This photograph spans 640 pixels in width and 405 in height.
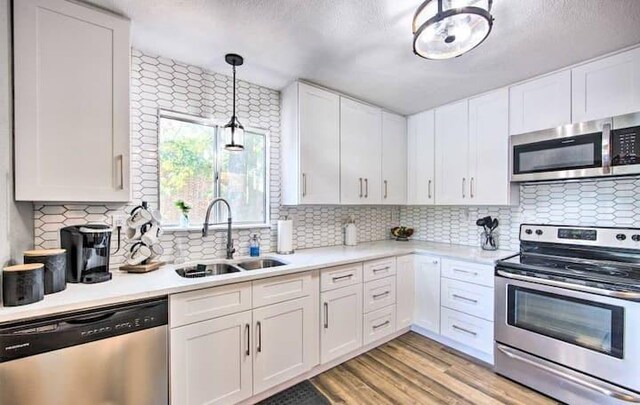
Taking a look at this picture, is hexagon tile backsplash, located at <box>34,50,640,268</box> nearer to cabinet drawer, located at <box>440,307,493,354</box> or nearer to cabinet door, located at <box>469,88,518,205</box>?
cabinet door, located at <box>469,88,518,205</box>

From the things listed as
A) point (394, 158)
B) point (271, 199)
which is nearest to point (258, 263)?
point (271, 199)

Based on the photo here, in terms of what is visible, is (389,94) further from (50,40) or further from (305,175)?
(50,40)

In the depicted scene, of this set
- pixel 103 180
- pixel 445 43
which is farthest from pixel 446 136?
pixel 103 180

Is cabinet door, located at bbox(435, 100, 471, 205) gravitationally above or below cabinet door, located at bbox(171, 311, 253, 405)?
above

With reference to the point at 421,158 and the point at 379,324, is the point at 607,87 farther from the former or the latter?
the point at 379,324

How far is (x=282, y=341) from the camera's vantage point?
1.94 m

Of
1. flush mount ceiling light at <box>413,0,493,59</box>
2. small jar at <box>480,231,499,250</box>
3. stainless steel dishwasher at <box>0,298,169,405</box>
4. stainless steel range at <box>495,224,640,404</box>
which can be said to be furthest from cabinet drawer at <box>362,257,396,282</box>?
flush mount ceiling light at <box>413,0,493,59</box>

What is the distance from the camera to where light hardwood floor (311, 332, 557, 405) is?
6.33 feet

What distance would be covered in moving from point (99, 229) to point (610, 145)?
332 cm

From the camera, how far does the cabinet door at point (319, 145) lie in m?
2.47

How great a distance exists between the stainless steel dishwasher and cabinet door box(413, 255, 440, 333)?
2253 mm

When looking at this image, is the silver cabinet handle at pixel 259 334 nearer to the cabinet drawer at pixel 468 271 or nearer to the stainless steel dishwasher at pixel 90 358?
the stainless steel dishwasher at pixel 90 358

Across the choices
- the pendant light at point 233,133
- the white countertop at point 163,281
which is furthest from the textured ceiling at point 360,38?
the white countertop at point 163,281

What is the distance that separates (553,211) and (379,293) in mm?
1694
